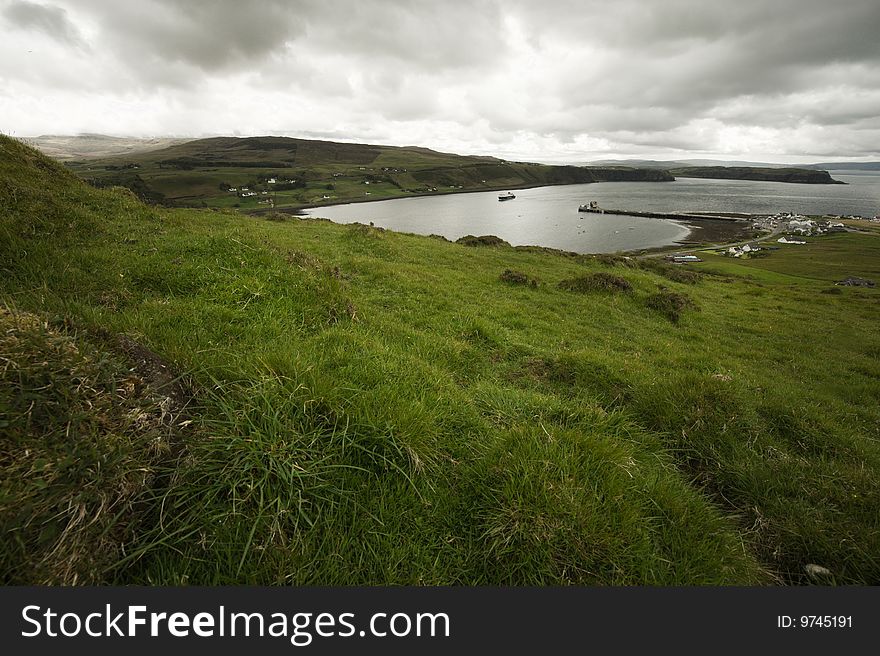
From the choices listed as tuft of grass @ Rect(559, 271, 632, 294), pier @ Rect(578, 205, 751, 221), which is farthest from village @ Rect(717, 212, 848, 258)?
tuft of grass @ Rect(559, 271, 632, 294)

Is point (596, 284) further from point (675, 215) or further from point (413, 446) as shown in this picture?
point (675, 215)

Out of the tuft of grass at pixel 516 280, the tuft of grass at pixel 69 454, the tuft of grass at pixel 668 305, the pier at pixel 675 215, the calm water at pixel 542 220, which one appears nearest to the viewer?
the tuft of grass at pixel 69 454

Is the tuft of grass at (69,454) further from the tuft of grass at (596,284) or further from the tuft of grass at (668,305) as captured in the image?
the tuft of grass at (668,305)

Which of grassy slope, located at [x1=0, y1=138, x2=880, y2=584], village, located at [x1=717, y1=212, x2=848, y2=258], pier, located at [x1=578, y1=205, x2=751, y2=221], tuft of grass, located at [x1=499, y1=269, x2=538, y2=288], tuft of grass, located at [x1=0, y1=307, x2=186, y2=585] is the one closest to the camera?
tuft of grass, located at [x1=0, y1=307, x2=186, y2=585]

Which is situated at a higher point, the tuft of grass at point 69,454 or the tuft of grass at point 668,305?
the tuft of grass at point 69,454

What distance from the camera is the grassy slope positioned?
9.10ft

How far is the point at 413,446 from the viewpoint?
371cm

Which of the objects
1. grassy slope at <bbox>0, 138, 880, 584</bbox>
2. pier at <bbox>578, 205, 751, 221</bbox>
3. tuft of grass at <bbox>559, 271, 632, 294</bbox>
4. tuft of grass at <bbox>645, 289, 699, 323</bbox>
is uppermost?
pier at <bbox>578, 205, 751, 221</bbox>

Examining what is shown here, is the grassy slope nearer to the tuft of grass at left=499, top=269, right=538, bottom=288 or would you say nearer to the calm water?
the tuft of grass at left=499, top=269, right=538, bottom=288

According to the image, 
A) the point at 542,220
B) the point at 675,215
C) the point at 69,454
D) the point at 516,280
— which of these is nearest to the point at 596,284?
the point at 516,280

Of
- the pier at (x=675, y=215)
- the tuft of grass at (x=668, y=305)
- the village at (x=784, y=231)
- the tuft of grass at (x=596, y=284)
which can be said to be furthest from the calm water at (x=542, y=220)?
the tuft of grass at (x=668, y=305)

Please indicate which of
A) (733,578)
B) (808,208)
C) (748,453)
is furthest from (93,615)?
(808,208)

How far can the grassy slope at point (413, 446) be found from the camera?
2.77 meters

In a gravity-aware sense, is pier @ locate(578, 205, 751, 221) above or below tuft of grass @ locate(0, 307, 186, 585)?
above
